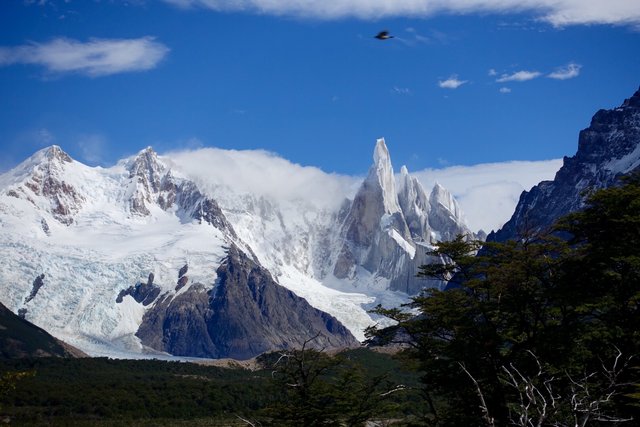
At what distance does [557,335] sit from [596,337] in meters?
1.80

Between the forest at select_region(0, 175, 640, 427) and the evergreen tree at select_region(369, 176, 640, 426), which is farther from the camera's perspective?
the evergreen tree at select_region(369, 176, 640, 426)

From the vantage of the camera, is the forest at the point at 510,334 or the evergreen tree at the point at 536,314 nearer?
the forest at the point at 510,334

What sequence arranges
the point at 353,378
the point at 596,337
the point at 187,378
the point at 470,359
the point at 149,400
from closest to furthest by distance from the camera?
the point at 596,337 < the point at 470,359 < the point at 353,378 < the point at 149,400 < the point at 187,378

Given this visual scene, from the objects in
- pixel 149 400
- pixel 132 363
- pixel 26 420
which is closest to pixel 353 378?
pixel 26 420

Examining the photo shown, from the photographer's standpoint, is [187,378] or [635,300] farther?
[187,378]

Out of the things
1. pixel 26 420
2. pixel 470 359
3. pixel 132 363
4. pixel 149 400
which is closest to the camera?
pixel 470 359

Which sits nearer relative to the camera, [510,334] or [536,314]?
[510,334]

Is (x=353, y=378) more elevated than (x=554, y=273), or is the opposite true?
(x=554, y=273)

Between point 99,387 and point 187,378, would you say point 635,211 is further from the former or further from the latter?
point 187,378

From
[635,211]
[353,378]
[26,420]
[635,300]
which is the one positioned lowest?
[26,420]

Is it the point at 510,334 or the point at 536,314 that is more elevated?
the point at 536,314

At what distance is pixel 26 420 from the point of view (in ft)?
368

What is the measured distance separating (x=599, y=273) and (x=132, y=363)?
6402 inches

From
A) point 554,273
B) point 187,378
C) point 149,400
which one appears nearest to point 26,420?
point 149,400
